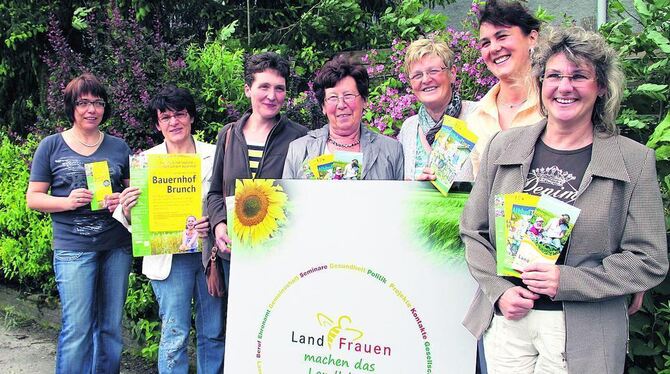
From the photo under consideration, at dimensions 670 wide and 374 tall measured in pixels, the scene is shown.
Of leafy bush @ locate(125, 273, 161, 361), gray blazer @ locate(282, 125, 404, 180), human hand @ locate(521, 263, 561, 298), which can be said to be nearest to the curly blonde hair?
human hand @ locate(521, 263, 561, 298)

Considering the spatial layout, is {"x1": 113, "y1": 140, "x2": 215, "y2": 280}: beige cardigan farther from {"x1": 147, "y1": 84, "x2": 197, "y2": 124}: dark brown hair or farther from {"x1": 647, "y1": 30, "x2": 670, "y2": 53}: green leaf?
{"x1": 647, "y1": 30, "x2": 670, "y2": 53}: green leaf

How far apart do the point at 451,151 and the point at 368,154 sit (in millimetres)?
539

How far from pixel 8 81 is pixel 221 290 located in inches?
236

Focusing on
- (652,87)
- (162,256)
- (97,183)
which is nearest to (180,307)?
(162,256)

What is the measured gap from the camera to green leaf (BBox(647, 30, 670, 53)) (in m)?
2.82

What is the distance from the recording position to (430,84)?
10.0 ft

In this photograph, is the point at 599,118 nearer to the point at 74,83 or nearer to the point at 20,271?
the point at 74,83

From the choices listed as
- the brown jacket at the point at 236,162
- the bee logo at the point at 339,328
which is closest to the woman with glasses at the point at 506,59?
the bee logo at the point at 339,328

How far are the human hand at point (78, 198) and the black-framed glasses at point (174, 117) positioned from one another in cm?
64

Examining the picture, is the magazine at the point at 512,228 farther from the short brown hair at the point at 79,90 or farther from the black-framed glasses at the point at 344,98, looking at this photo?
the short brown hair at the point at 79,90

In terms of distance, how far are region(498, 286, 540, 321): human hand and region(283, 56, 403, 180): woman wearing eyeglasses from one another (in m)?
0.98

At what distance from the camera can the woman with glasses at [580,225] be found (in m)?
2.19

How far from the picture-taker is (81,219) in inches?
152

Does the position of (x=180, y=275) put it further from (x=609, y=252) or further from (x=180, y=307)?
(x=609, y=252)
